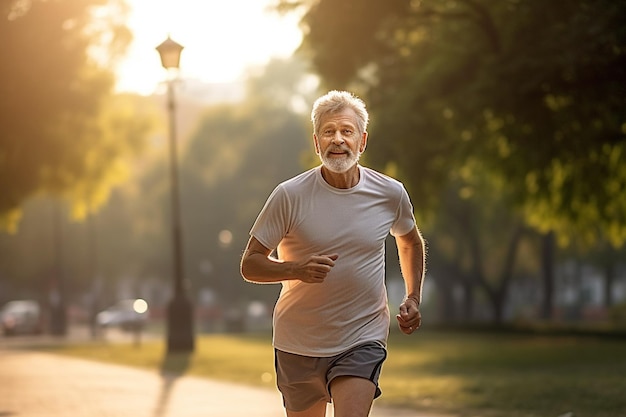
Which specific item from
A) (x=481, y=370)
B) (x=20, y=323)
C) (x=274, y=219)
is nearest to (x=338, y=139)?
(x=274, y=219)

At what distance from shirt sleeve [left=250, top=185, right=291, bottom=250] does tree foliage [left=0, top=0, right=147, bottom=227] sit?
80.9ft

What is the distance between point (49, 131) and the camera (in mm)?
32469

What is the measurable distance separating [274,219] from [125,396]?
11238 mm

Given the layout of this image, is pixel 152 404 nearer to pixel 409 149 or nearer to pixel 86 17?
pixel 409 149

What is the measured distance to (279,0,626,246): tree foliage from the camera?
65.6ft

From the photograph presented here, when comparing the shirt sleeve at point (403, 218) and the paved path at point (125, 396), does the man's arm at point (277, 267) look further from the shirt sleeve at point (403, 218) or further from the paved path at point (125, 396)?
the paved path at point (125, 396)

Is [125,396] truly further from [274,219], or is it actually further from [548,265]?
[548,265]

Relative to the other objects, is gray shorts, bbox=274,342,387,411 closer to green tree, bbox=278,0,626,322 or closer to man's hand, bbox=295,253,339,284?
man's hand, bbox=295,253,339,284

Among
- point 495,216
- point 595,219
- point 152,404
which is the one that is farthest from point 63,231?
point 152,404

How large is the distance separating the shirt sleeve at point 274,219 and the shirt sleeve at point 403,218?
1.98 feet

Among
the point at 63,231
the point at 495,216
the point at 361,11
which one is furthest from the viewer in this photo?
the point at 63,231

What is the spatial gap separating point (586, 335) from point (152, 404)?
2113 centimetres

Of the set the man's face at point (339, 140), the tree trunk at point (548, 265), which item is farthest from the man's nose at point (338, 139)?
the tree trunk at point (548, 265)

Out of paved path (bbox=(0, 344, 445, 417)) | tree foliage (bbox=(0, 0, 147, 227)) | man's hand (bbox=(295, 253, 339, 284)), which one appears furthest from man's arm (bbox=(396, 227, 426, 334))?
tree foliage (bbox=(0, 0, 147, 227))
